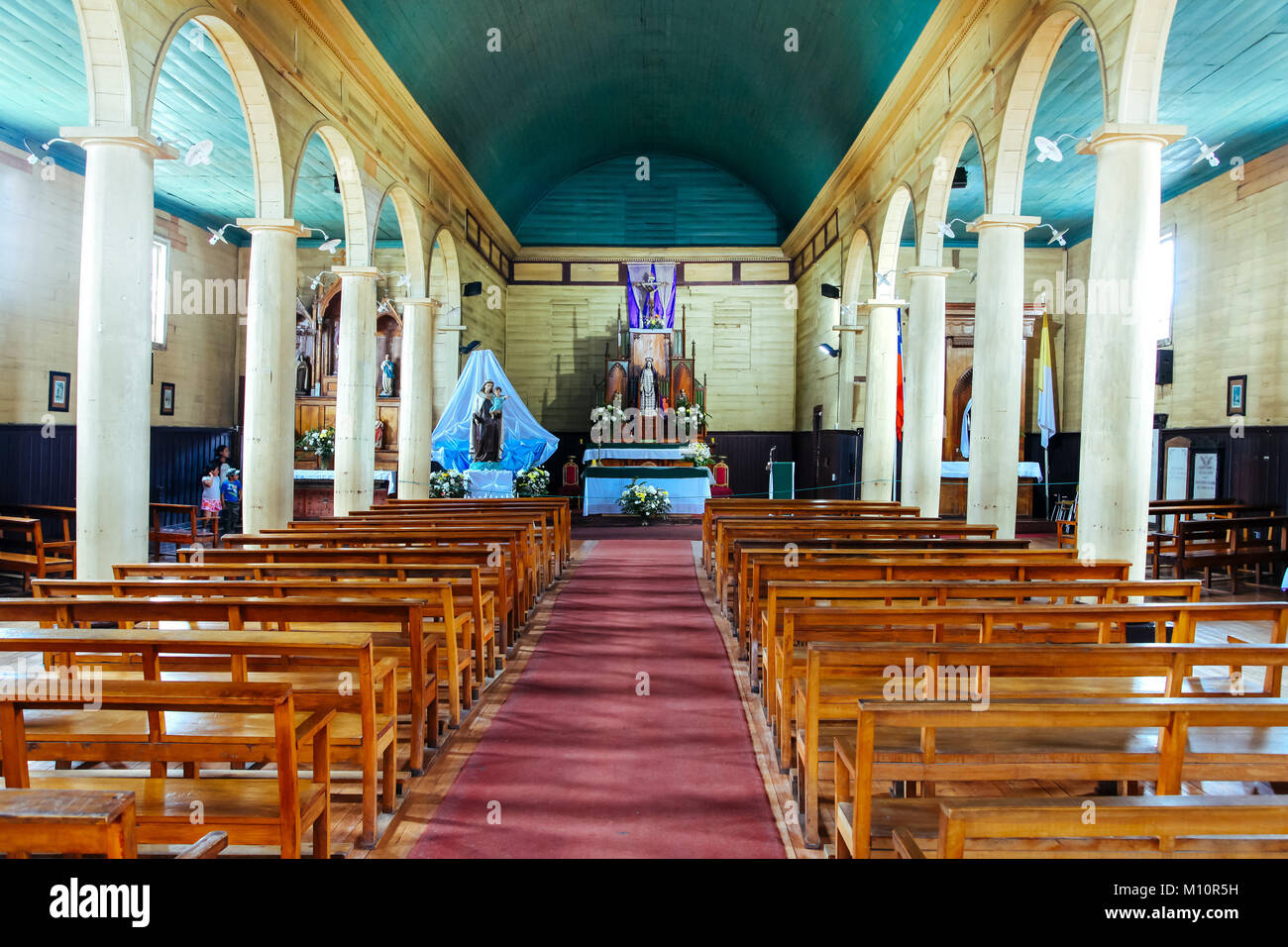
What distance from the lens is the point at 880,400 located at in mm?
13211

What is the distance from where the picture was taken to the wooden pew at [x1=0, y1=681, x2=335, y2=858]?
221cm

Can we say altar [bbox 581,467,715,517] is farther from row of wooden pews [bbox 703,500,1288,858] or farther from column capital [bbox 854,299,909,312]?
row of wooden pews [bbox 703,500,1288,858]

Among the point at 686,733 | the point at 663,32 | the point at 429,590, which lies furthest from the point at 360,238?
the point at 686,733

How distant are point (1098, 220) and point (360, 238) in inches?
338

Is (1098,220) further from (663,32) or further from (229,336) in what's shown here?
(229,336)

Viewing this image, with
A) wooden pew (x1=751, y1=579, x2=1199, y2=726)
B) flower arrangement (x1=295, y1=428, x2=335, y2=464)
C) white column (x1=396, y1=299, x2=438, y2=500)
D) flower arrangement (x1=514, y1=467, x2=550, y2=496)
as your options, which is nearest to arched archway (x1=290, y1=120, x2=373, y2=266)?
white column (x1=396, y1=299, x2=438, y2=500)

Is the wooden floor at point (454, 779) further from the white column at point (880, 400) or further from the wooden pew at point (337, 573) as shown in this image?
the white column at point (880, 400)

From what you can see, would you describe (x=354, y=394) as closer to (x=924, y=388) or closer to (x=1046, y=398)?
(x=924, y=388)

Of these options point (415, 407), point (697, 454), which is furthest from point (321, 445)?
point (697, 454)

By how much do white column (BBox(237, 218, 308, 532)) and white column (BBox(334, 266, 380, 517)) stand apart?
89.5 inches

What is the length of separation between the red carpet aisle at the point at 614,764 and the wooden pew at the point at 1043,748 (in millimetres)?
573

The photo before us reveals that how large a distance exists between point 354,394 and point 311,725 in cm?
919
